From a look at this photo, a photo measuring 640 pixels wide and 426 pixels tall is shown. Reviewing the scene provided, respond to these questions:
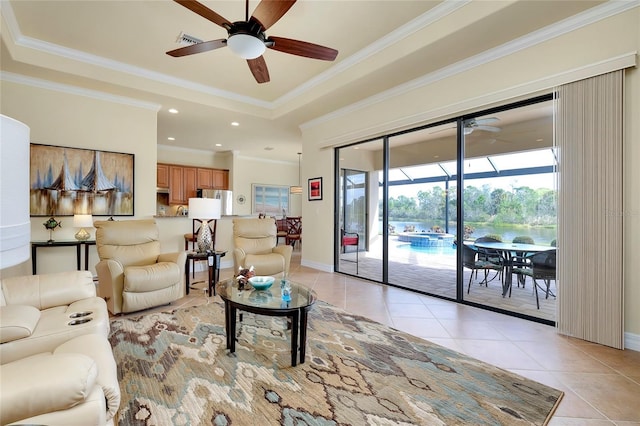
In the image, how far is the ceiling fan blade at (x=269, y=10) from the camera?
2.05 m

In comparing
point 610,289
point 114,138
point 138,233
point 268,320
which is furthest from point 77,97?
point 610,289

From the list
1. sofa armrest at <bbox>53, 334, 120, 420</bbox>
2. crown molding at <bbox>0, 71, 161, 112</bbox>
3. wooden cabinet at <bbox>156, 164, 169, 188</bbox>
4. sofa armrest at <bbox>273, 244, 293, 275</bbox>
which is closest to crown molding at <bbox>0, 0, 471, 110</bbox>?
crown molding at <bbox>0, 71, 161, 112</bbox>

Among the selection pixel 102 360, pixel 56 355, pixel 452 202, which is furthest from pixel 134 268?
pixel 452 202

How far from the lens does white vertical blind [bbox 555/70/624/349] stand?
2373mm

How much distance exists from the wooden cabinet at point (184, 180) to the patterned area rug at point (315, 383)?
19.0ft

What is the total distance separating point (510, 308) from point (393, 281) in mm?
1578

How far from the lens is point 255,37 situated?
7.68 feet

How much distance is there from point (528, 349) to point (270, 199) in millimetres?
8207

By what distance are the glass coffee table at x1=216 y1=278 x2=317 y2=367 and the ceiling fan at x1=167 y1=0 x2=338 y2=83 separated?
6.63ft

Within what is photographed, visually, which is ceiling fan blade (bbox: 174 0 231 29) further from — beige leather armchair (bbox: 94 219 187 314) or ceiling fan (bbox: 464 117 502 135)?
ceiling fan (bbox: 464 117 502 135)

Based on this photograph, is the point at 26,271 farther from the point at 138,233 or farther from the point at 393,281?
the point at 393,281

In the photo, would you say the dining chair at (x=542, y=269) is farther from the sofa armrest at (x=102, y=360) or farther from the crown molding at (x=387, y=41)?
the sofa armrest at (x=102, y=360)

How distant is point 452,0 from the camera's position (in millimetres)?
2680

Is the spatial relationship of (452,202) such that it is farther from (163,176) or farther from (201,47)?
(163,176)
